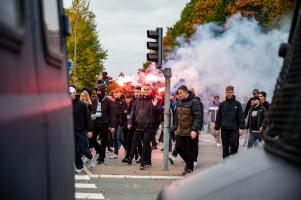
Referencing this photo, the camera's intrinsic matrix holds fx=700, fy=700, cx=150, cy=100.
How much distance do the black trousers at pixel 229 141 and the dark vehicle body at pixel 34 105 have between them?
10104mm

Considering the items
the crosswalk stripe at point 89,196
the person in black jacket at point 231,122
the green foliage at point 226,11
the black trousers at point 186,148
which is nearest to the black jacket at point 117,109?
the black trousers at point 186,148

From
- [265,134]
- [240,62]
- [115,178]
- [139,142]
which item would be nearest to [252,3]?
[240,62]

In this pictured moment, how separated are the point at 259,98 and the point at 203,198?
1272 cm

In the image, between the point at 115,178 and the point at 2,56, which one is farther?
the point at 115,178

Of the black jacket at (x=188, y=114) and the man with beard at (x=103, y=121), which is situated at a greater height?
the black jacket at (x=188, y=114)

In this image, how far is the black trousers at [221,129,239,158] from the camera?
13797 mm

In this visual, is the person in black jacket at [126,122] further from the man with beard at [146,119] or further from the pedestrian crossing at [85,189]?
the pedestrian crossing at [85,189]

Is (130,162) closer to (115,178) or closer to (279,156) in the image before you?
(115,178)

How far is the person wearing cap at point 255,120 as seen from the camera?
14.6m

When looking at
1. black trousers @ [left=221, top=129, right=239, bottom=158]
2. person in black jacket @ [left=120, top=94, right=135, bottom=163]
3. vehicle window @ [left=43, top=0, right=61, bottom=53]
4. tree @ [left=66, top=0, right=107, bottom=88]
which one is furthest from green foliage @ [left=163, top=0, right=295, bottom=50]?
vehicle window @ [left=43, top=0, right=61, bottom=53]

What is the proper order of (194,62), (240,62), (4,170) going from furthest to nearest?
(194,62) → (240,62) → (4,170)

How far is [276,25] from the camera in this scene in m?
43.8

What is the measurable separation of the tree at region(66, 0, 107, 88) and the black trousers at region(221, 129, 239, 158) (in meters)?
52.8

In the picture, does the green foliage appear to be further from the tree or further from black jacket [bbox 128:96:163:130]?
black jacket [bbox 128:96:163:130]
